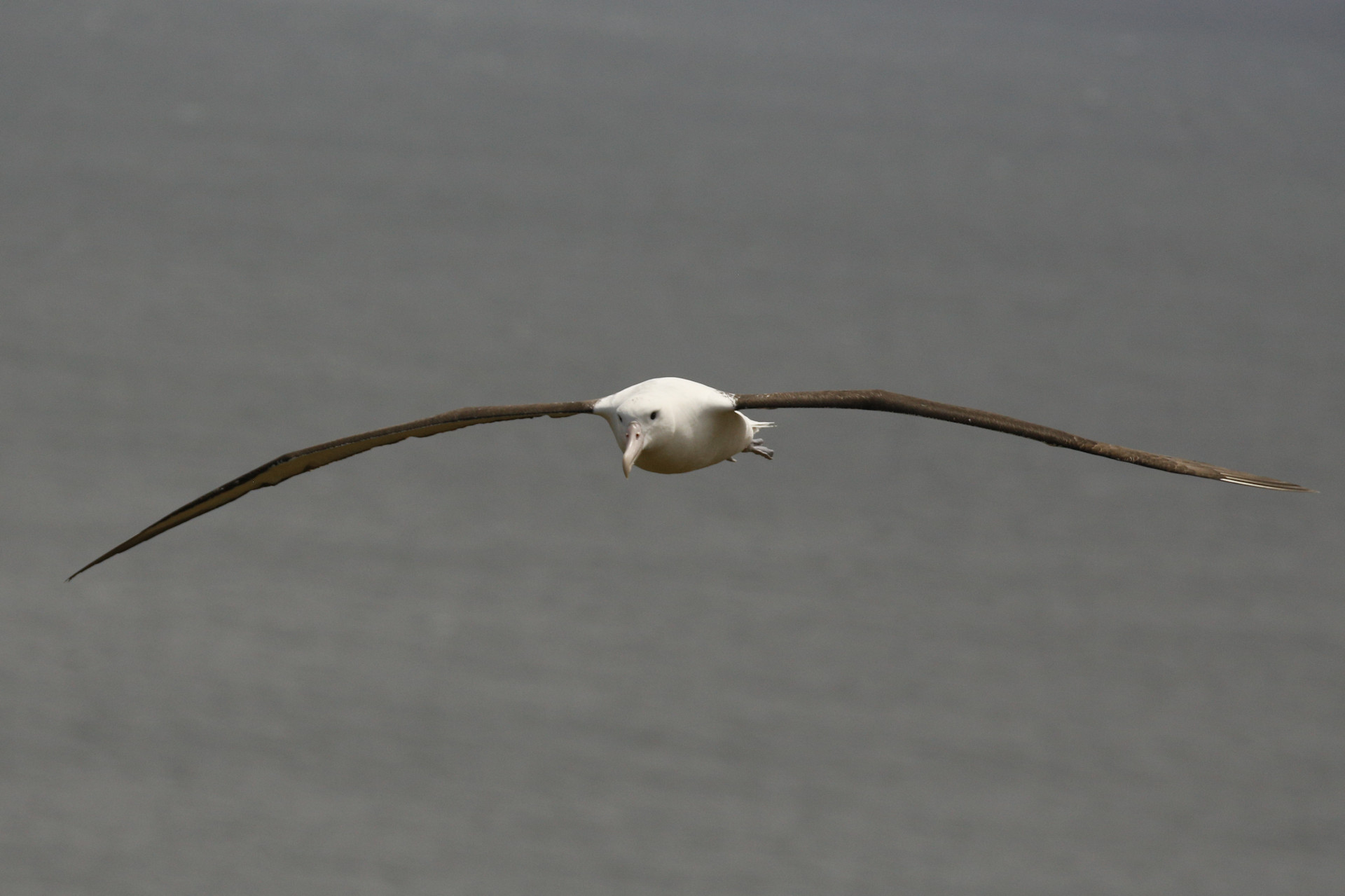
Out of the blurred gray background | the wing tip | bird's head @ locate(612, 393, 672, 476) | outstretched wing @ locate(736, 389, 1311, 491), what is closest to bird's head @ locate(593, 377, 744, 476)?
bird's head @ locate(612, 393, 672, 476)

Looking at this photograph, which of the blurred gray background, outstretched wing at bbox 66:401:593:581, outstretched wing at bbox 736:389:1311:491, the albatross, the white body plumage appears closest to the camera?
outstretched wing at bbox 736:389:1311:491

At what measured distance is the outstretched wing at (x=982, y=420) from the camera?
51.7ft

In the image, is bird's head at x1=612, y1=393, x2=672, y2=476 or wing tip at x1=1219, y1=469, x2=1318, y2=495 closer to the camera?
wing tip at x1=1219, y1=469, x2=1318, y2=495

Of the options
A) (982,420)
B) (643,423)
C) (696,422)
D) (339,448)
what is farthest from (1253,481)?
(339,448)

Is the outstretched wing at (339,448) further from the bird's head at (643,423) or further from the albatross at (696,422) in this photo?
the bird's head at (643,423)

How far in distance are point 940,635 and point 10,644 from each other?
201 feet

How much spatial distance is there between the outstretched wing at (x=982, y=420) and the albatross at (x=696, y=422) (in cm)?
1

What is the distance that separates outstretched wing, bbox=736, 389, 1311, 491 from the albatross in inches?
0.6

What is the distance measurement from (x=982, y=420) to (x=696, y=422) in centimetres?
302

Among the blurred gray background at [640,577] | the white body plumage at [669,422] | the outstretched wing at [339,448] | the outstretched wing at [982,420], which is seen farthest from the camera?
the blurred gray background at [640,577]

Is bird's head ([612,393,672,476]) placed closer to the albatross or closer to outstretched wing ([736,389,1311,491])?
the albatross

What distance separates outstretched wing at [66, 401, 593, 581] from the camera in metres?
16.6

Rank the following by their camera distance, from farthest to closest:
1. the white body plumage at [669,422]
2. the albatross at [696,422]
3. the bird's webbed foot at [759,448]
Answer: the bird's webbed foot at [759,448], the white body plumage at [669,422], the albatross at [696,422]

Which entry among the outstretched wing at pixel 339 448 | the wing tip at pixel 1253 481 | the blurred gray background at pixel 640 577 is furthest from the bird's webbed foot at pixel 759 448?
the blurred gray background at pixel 640 577
